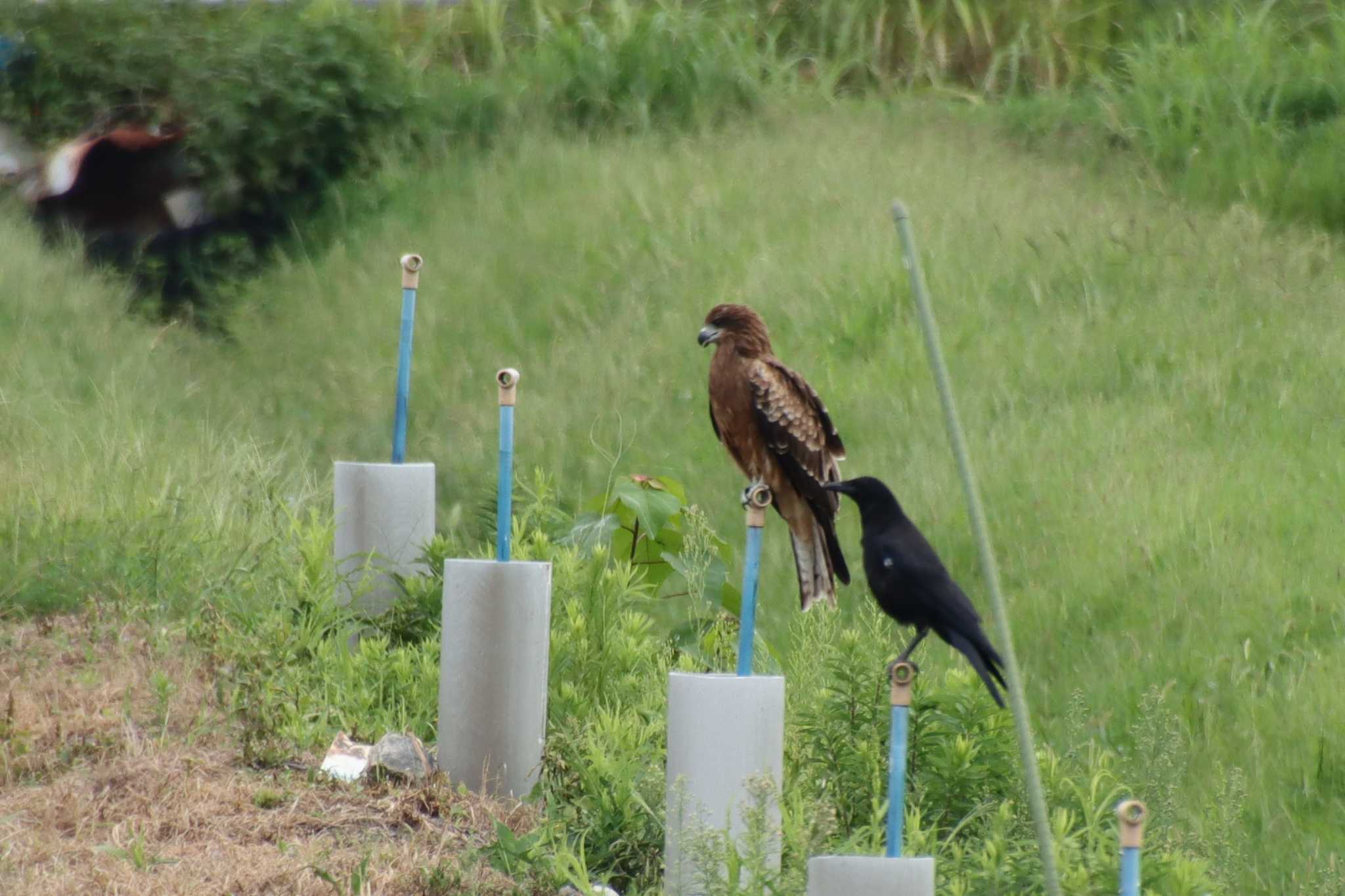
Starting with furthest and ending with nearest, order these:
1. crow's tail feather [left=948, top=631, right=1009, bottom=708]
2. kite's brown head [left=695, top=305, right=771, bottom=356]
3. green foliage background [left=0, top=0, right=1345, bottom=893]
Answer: kite's brown head [left=695, top=305, right=771, bottom=356] < green foliage background [left=0, top=0, right=1345, bottom=893] < crow's tail feather [left=948, top=631, right=1009, bottom=708]

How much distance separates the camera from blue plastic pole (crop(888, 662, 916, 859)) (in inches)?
102

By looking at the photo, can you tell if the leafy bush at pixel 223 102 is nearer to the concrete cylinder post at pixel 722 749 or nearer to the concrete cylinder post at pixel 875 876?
the concrete cylinder post at pixel 722 749

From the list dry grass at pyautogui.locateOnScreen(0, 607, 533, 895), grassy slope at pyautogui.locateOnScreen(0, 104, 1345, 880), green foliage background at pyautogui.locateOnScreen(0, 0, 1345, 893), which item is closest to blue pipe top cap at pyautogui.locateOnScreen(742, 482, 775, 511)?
green foliage background at pyautogui.locateOnScreen(0, 0, 1345, 893)

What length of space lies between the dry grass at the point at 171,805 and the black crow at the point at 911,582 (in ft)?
3.81

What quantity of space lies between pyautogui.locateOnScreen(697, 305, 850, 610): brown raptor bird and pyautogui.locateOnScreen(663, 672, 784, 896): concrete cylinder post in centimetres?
107

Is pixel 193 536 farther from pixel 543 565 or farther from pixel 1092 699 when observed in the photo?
pixel 1092 699

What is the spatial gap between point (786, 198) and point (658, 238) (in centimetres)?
91

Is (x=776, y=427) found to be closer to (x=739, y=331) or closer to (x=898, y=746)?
(x=739, y=331)

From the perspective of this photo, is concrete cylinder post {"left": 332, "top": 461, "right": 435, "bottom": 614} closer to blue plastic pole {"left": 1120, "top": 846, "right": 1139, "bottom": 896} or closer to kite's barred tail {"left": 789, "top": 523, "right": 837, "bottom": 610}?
kite's barred tail {"left": 789, "top": 523, "right": 837, "bottom": 610}

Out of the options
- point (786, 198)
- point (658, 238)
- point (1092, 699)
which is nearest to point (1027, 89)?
point (786, 198)

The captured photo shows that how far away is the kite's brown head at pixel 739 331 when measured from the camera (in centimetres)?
447

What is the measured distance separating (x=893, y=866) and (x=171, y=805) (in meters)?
2.07

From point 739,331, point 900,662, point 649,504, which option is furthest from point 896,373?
point 900,662

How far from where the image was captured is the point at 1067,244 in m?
8.57
